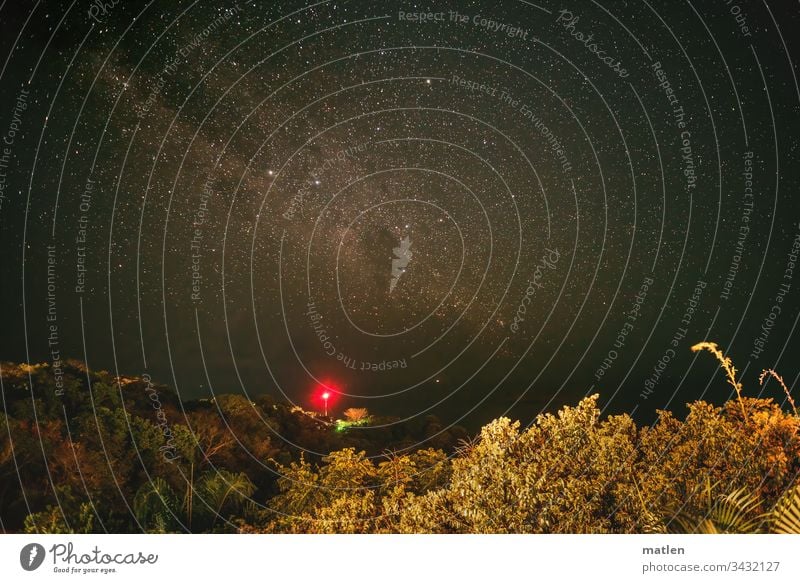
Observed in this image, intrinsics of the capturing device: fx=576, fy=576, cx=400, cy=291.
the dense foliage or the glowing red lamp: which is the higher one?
the glowing red lamp

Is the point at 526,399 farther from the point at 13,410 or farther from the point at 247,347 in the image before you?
the point at 13,410

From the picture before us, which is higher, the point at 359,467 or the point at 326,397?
the point at 326,397

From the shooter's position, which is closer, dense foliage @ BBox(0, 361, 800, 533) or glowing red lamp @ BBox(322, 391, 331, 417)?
dense foliage @ BBox(0, 361, 800, 533)

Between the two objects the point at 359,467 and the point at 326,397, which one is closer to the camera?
the point at 359,467

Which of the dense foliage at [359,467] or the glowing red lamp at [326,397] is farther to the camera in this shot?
the glowing red lamp at [326,397]

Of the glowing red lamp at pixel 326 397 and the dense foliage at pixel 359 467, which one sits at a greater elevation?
the glowing red lamp at pixel 326 397

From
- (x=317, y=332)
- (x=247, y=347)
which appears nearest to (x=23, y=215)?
(x=247, y=347)

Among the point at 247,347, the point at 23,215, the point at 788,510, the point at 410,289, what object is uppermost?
the point at 23,215

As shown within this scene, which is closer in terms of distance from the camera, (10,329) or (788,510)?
(788,510)
